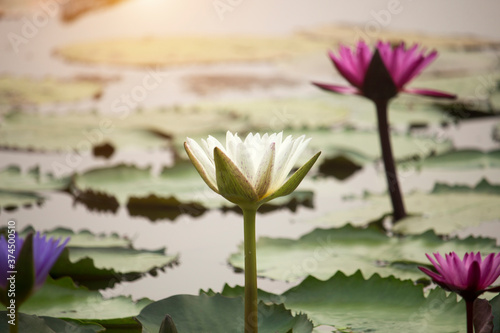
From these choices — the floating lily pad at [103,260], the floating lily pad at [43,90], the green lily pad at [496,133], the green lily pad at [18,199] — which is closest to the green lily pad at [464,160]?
the green lily pad at [496,133]

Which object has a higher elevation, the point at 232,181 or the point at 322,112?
the point at 322,112

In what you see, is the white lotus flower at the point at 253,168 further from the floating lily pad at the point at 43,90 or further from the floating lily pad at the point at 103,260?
the floating lily pad at the point at 43,90

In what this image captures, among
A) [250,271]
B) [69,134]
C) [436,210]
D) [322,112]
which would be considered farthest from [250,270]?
[322,112]

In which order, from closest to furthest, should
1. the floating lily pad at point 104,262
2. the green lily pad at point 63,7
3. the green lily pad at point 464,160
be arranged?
the floating lily pad at point 104,262 → the green lily pad at point 464,160 → the green lily pad at point 63,7

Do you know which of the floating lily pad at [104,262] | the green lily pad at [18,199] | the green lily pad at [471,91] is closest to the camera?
the floating lily pad at [104,262]

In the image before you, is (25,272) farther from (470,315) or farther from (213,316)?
(470,315)

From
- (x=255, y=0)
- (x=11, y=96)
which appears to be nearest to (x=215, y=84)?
(x=11, y=96)

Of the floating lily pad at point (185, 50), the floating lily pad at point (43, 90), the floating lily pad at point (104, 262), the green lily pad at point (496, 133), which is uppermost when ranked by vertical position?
the floating lily pad at point (185, 50)
